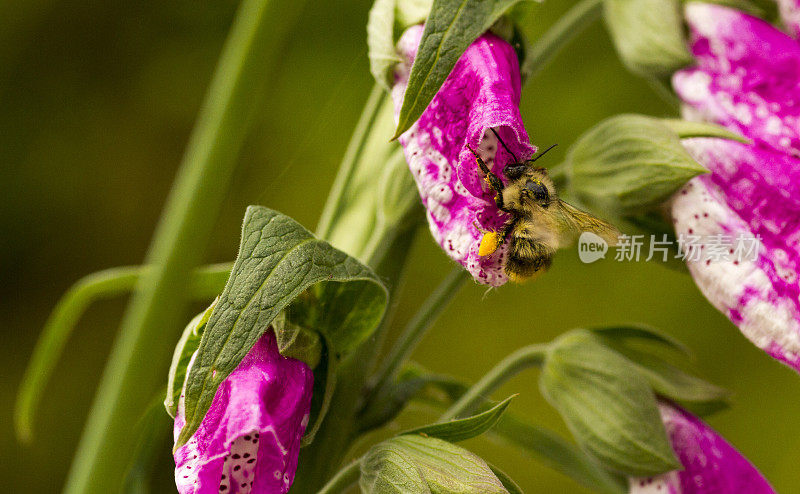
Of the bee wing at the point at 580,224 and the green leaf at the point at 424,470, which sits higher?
the bee wing at the point at 580,224

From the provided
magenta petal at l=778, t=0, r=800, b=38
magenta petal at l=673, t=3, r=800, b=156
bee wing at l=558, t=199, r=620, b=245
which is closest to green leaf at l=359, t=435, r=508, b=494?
bee wing at l=558, t=199, r=620, b=245

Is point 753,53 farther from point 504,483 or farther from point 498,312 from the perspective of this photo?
point 498,312

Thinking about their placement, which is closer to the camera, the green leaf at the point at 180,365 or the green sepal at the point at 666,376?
the green leaf at the point at 180,365

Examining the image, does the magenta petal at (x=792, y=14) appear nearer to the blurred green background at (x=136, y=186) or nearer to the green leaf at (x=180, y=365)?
the green leaf at (x=180, y=365)

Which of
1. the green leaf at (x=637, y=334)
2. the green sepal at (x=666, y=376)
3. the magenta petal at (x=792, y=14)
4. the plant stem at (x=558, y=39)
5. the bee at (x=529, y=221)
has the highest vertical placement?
the magenta petal at (x=792, y=14)

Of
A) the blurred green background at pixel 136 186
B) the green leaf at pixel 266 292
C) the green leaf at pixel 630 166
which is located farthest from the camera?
the blurred green background at pixel 136 186

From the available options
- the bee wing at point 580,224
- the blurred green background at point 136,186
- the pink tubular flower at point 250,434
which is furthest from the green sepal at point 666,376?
the blurred green background at point 136,186

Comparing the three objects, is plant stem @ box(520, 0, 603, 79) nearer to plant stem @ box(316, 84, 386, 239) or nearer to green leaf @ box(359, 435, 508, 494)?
plant stem @ box(316, 84, 386, 239)

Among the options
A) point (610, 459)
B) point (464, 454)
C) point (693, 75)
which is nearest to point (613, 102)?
point (693, 75)
